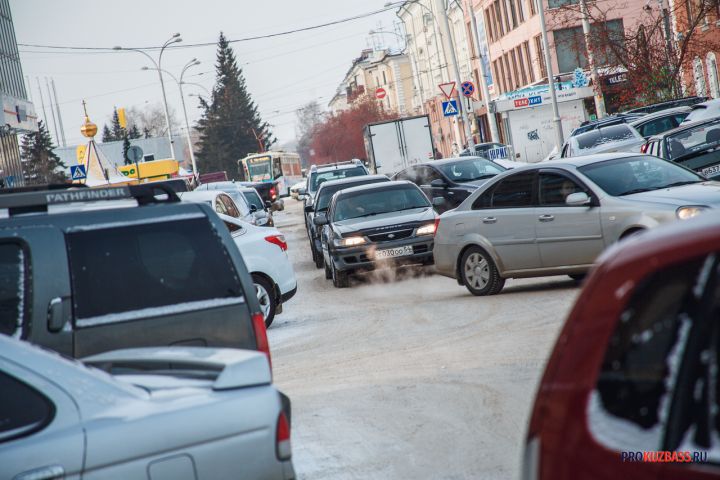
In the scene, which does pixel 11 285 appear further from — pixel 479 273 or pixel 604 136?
pixel 604 136

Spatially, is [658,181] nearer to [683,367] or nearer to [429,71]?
[683,367]

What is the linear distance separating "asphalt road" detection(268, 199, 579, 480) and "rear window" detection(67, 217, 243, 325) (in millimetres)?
1368

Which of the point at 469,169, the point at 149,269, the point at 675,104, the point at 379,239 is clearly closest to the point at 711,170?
the point at 379,239

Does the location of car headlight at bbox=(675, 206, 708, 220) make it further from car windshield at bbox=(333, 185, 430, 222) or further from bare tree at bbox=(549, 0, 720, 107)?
bare tree at bbox=(549, 0, 720, 107)

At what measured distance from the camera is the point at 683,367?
249 centimetres

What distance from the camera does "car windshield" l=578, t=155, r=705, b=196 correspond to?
12211mm

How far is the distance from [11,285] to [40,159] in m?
94.9

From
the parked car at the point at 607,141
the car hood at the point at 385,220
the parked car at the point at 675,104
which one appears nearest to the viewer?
the car hood at the point at 385,220

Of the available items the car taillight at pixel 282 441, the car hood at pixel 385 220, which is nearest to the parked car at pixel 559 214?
the car hood at pixel 385 220

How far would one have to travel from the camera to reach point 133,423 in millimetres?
4078

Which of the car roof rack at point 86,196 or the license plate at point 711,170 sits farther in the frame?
the license plate at point 711,170

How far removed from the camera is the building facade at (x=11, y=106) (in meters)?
54.9

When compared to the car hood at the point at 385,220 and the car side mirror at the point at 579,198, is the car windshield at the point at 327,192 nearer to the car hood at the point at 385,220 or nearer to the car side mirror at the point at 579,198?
the car hood at the point at 385,220

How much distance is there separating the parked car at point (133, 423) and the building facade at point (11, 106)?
4779cm
